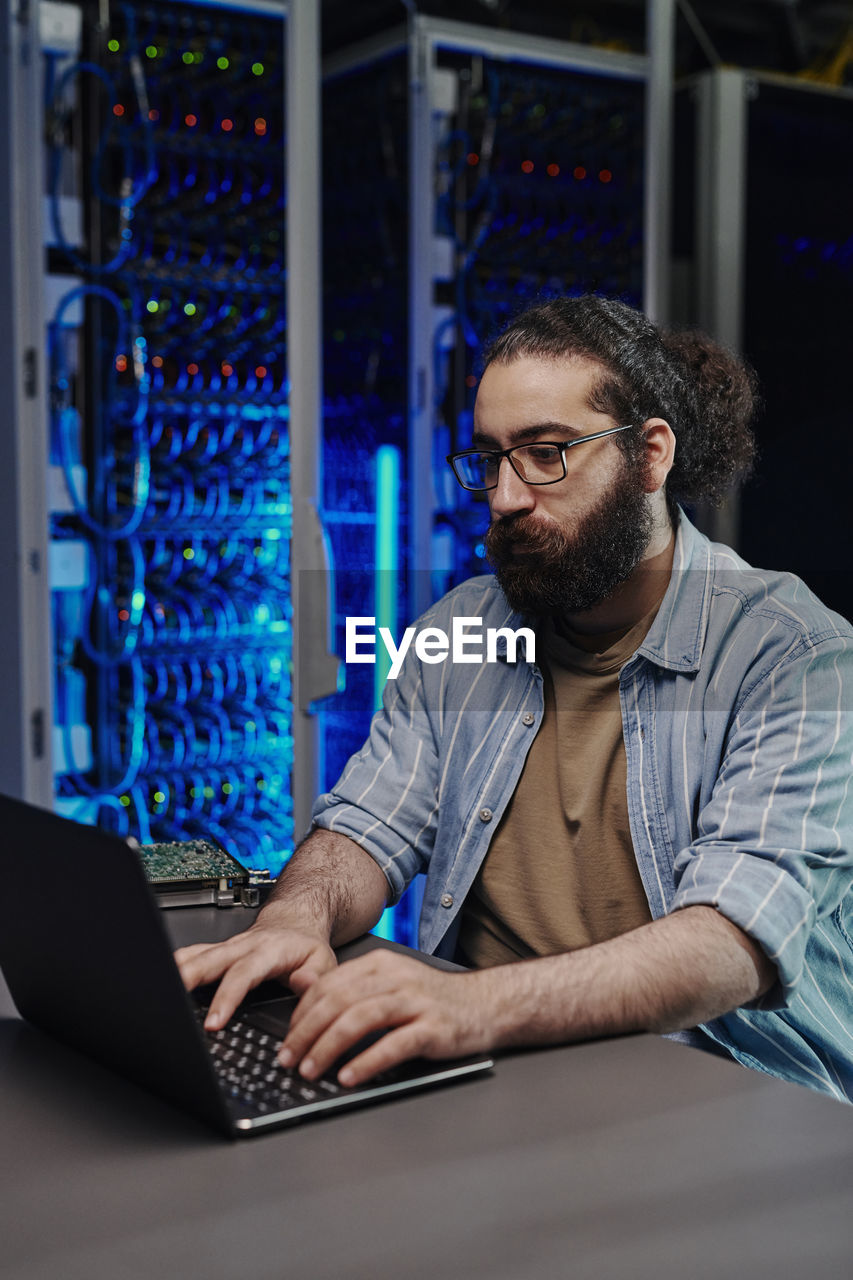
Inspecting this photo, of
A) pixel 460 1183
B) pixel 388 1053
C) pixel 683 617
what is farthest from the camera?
pixel 683 617

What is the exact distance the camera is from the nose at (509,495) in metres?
1.58

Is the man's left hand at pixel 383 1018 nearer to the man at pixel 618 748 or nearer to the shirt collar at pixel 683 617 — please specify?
the man at pixel 618 748

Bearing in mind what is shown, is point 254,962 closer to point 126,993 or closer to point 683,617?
point 126,993

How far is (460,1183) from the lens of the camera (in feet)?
2.79

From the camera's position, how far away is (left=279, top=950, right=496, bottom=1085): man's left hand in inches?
38.9

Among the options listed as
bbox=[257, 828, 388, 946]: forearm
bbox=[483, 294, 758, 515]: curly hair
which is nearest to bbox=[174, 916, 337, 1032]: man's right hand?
bbox=[257, 828, 388, 946]: forearm

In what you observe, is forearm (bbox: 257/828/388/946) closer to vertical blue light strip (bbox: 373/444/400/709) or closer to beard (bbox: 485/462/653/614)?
beard (bbox: 485/462/653/614)

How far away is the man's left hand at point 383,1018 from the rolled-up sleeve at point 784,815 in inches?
11.6

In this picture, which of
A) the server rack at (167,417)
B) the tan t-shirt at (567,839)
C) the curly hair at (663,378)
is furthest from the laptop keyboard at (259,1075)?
the server rack at (167,417)

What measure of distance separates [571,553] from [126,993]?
83cm

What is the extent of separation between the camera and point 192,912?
4.82ft

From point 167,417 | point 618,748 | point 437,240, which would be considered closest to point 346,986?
point 618,748

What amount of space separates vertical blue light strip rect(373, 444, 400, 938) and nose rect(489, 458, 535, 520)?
Result: 5.24ft

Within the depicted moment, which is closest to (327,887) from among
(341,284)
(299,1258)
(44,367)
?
(299,1258)
